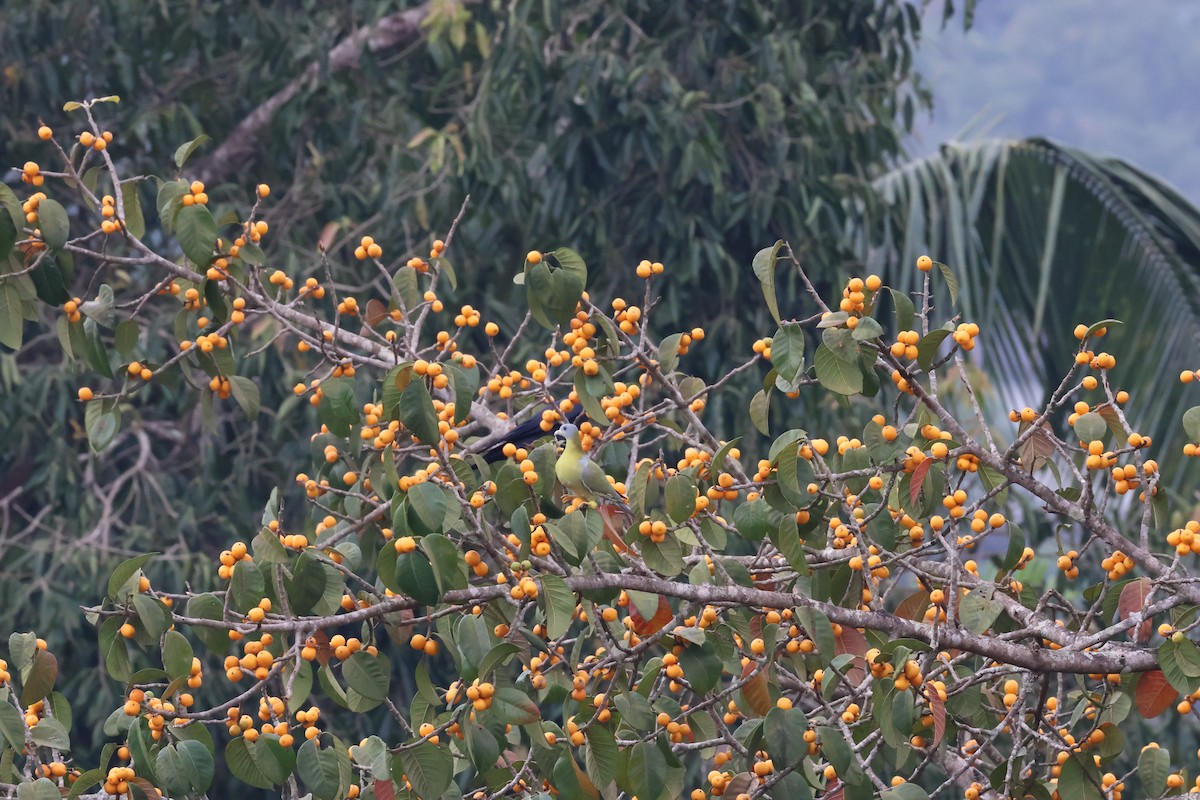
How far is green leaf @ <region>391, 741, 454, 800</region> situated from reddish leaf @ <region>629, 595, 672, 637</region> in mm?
285

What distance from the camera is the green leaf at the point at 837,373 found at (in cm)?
168

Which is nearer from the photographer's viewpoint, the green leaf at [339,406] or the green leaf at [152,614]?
the green leaf at [152,614]

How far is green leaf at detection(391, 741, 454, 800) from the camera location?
1.69m

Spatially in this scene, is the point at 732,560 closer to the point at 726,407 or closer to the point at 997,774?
the point at 997,774

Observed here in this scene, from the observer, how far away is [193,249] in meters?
2.06

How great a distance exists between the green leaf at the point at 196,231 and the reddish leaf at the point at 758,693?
0.95 meters

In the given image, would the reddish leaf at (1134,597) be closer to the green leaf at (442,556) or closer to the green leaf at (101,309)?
the green leaf at (442,556)

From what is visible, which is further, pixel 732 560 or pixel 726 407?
pixel 726 407

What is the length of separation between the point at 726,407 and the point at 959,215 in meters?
1.30

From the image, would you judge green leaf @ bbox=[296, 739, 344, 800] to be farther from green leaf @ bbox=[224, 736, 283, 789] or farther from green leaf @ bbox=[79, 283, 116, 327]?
green leaf @ bbox=[79, 283, 116, 327]

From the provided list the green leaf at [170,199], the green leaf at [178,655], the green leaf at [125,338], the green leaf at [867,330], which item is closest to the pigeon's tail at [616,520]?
the green leaf at [867,330]

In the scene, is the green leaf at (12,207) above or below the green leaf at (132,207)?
above

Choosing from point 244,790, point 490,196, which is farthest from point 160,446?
point 490,196

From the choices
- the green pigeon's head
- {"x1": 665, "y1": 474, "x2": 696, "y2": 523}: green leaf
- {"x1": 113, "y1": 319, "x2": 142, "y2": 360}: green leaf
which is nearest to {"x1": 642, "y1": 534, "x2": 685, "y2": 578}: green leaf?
{"x1": 665, "y1": 474, "x2": 696, "y2": 523}: green leaf
